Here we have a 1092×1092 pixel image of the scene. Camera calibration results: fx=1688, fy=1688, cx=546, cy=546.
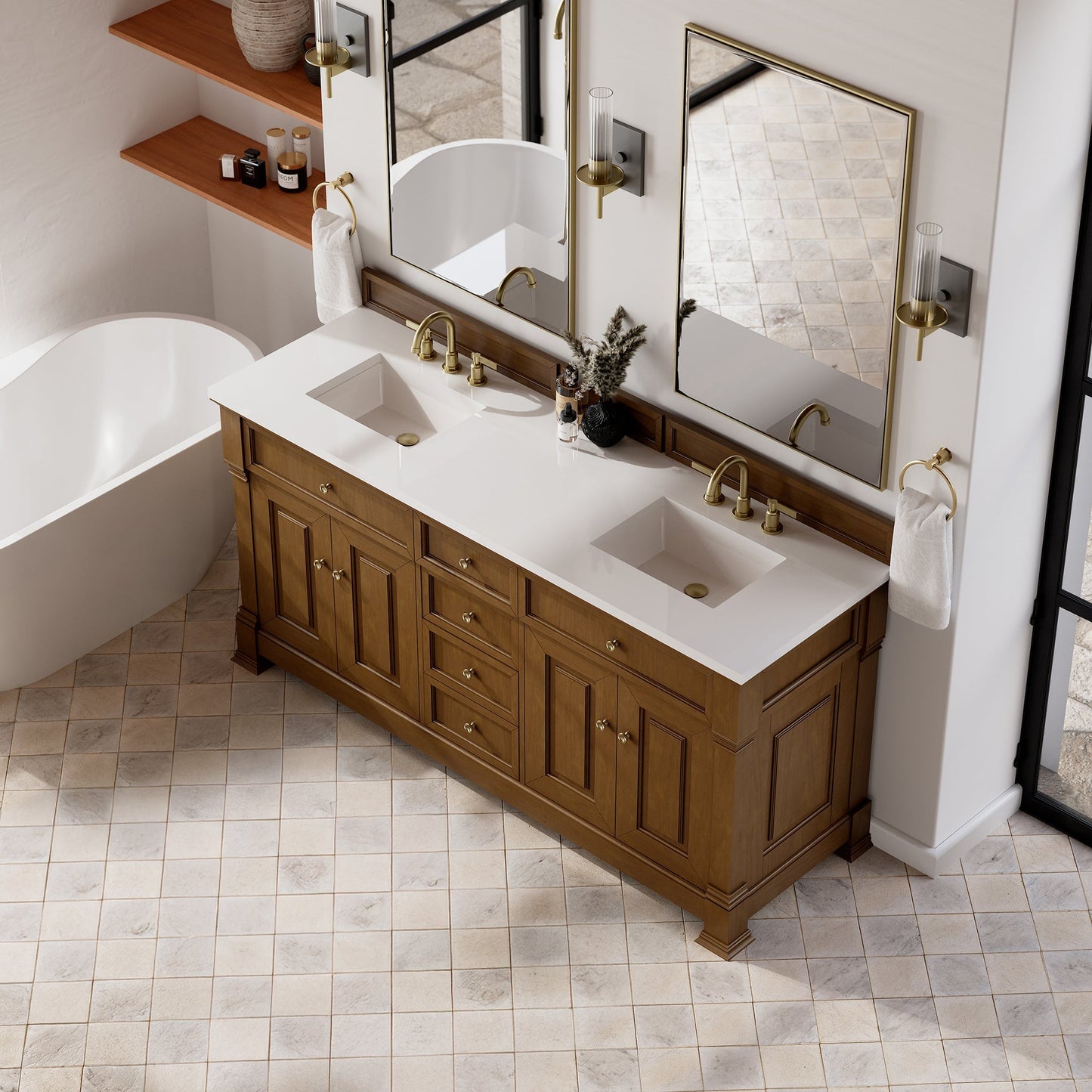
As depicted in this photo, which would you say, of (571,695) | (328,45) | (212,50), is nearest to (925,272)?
(571,695)

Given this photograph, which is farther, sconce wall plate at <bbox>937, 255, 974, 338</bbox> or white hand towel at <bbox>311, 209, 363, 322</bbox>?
white hand towel at <bbox>311, 209, 363, 322</bbox>

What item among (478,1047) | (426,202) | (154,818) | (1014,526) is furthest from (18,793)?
(1014,526)

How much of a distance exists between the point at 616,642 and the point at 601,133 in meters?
1.14

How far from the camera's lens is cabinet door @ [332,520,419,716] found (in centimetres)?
430

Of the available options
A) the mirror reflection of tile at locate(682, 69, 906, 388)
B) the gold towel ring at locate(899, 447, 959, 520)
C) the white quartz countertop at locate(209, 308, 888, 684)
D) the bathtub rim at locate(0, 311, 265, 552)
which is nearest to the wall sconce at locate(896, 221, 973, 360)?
the mirror reflection of tile at locate(682, 69, 906, 388)

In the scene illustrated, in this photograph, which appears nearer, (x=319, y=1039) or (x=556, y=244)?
(x=319, y=1039)

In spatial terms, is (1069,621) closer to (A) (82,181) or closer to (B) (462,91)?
(B) (462,91)

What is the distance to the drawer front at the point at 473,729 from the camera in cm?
429

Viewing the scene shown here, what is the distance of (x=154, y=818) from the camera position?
440 centimetres

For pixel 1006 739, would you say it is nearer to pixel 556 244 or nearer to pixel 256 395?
pixel 556 244

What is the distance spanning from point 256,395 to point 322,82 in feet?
2.75

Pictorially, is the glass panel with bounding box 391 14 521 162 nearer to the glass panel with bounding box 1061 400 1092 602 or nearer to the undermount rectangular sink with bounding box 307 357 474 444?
the undermount rectangular sink with bounding box 307 357 474 444

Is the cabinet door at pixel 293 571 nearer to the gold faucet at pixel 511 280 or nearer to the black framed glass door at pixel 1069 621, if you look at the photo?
the gold faucet at pixel 511 280

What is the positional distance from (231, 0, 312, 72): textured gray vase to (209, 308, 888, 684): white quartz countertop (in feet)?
2.85
